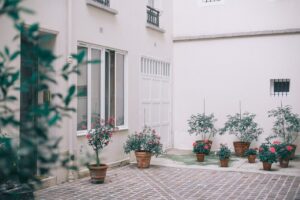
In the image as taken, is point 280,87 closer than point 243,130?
No

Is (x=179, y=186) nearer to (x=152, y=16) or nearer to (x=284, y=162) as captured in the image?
(x=284, y=162)

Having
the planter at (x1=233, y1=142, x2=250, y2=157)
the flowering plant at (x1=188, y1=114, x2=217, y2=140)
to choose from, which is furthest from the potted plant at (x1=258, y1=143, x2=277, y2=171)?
the flowering plant at (x1=188, y1=114, x2=217, y2=140)

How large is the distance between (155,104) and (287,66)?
444cm

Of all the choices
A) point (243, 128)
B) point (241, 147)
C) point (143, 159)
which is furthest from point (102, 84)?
point (241, 147)

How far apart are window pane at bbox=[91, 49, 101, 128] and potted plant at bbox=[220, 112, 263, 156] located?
15.5 ft

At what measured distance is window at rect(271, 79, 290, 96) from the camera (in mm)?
12991

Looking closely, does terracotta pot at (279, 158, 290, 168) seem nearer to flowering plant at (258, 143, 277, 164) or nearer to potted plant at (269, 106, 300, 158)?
flowering plant at (258, 143, 277, 164)

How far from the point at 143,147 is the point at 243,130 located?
3758 millimetres

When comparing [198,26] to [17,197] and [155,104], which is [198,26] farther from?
[17,197]

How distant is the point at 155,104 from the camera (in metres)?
13.1

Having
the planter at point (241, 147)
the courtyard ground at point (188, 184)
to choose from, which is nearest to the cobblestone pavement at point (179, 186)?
the courtyard ground at point (188, 184)

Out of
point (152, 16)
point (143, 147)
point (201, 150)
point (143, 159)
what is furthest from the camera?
point (152, 16)

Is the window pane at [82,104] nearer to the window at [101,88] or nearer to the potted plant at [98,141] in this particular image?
the window at [101,88]

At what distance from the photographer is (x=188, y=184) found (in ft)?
28.5
